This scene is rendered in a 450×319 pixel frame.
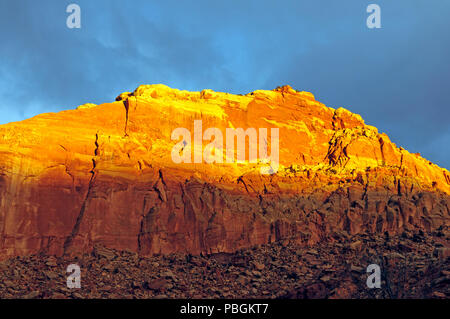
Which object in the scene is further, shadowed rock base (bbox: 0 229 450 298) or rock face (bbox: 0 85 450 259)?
rock face (bbox: 0 85 450 259)

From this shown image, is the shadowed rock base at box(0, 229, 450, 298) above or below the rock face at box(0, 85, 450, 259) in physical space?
below

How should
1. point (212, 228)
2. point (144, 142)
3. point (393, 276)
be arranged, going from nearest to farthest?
1. point (393, 276)
2. point (212, 228)
3. point (144, 142)

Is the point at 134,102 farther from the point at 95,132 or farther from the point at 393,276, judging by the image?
the point at 393,276

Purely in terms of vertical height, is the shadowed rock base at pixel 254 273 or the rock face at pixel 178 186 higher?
the rock face at pixel 178 186

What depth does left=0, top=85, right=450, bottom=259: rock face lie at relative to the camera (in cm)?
5225

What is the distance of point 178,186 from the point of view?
184 feet

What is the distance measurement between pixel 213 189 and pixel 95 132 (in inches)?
501

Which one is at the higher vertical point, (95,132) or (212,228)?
(95,132)

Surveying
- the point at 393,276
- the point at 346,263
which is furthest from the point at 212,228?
the point at 393,276

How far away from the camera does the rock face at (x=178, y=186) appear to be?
52.2 meters

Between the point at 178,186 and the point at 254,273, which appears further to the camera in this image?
the point at 178,186

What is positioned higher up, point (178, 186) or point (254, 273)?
point (178, 186)

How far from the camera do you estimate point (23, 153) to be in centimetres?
5288

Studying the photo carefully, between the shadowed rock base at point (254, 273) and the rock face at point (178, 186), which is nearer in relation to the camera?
the shadowed rock base at point (254, 273)
